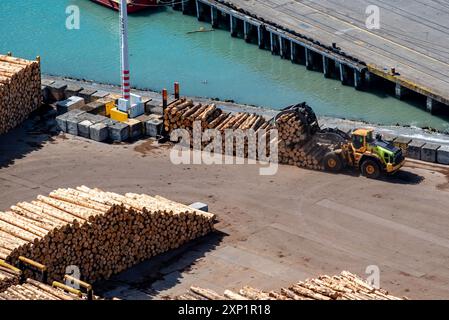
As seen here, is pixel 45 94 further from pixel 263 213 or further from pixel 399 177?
pixel 399 177

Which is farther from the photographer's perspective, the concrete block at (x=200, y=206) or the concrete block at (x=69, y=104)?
the concrete block at (x=69, y=104)

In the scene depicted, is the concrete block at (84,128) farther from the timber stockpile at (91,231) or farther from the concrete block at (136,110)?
the timber stockpile at (91,231)

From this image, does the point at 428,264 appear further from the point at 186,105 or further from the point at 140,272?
the point at 186,105

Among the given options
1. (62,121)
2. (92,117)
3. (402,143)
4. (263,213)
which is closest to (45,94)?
(62,121)

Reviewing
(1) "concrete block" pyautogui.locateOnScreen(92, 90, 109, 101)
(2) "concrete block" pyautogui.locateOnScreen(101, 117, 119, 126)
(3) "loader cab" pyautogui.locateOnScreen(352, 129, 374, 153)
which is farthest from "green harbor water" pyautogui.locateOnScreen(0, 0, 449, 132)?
(3) "loader cab" pyautogui.locateOnScreen(352, 129, 374, 153)

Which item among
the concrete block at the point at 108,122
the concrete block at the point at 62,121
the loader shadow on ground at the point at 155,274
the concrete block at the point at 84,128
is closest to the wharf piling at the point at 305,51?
the concrete block at the point at 108,122

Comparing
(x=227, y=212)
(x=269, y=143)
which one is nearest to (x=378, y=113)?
A: (x=269, y=143)
